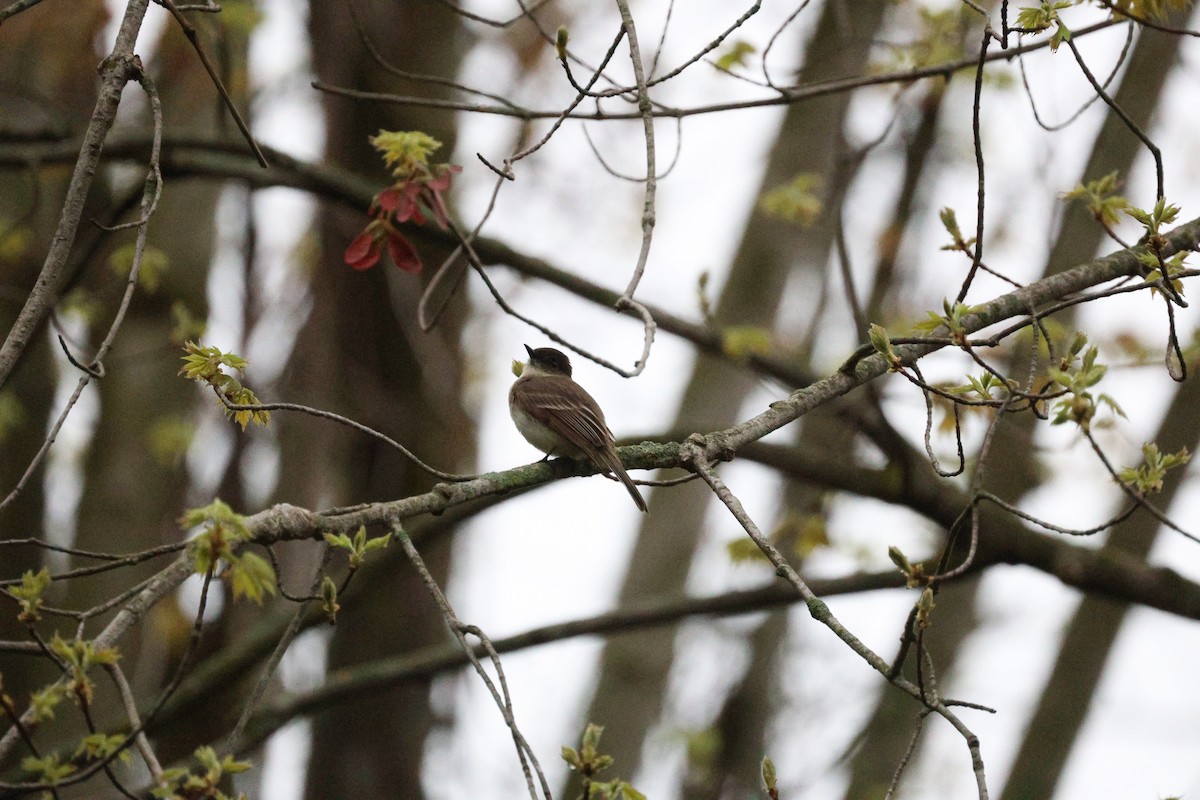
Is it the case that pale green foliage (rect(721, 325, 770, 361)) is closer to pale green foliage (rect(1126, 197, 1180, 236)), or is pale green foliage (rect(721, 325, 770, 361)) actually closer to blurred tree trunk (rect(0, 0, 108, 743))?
pale green foliage (rect(1126, 197, 1180, 236))

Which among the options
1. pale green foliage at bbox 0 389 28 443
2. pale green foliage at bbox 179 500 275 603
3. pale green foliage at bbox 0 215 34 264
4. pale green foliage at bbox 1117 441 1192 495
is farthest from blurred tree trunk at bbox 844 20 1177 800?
pale green foliage at bbox 0 389 28 443

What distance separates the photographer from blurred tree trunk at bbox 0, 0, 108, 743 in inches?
332

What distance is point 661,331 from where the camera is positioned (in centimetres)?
679

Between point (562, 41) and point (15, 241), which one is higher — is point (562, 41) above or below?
below

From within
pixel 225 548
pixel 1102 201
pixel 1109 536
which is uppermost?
pixel 1109 536

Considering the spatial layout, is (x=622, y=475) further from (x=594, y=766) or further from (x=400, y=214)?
(x=594, y=766)

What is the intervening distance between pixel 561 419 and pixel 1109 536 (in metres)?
4.30

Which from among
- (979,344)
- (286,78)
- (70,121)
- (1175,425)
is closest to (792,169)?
(1175,425)

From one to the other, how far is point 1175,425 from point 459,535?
Result: 5.48 metres

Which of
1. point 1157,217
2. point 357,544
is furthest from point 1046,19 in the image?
point 357,544

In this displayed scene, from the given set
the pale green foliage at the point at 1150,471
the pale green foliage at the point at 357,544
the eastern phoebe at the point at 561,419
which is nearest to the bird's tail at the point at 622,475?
the eastern phoebe at the point at 561,419

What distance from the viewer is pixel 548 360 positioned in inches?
278

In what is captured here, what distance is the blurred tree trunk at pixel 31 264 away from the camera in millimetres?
8438

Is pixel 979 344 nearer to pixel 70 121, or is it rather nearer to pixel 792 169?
pixel 70 121
